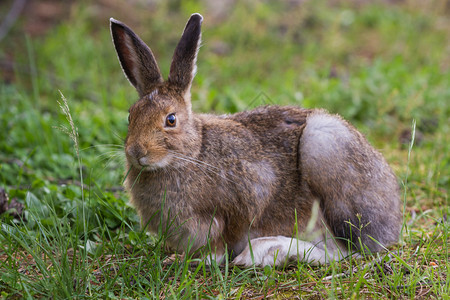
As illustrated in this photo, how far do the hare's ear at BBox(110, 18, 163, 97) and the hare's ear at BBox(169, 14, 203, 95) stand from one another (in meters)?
0.15

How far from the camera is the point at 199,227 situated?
12.0 feet

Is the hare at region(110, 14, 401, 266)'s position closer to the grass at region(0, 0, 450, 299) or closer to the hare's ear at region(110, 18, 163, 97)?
the hare's ear at region(110, 18, 163, 97)

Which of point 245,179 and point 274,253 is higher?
point 245,179

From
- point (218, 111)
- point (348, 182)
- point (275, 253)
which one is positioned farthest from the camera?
point (218, 111)

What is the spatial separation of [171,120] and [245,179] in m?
0.68

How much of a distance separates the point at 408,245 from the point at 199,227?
60.3 inches

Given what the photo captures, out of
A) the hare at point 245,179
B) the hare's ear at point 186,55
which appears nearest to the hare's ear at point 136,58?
the hare at point 245,179

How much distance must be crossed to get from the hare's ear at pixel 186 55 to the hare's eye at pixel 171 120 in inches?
10.0

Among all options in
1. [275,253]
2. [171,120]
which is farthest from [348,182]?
[171,120]

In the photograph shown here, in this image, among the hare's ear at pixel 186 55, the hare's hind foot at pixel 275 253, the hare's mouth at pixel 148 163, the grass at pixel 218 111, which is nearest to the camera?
the grass at pixel 218 111

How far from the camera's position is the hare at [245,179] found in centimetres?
363

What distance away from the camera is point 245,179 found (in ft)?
12.4

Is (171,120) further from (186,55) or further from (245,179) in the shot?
(245,179)

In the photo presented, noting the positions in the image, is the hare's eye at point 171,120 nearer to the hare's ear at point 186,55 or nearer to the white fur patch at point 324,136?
the hare's ear at point 186,55
